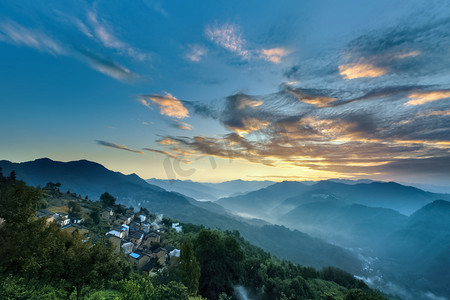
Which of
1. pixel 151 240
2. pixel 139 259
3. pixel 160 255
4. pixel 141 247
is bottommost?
pixel 141 247

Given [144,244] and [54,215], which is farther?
[144,244]

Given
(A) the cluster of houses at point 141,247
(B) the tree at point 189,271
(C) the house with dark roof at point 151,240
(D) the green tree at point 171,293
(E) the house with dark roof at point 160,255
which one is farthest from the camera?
(C) the house with dark roof at point 151,240

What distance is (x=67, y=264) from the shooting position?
666 inches

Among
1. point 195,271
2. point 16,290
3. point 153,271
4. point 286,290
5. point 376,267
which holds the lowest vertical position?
point 376,267

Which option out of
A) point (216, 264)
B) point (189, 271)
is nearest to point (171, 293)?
point (189, 271)

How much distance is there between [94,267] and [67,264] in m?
2.82

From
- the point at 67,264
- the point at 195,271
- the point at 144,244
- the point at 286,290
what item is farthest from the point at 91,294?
the point at 144,244

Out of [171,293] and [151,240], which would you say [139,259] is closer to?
→ [151,240]

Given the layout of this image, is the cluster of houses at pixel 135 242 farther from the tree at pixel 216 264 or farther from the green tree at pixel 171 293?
the green tree at pixel 171 293

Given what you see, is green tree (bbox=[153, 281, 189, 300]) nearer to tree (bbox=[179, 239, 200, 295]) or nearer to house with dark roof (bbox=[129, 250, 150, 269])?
tree (bbox=[179, 239, 200, 295])

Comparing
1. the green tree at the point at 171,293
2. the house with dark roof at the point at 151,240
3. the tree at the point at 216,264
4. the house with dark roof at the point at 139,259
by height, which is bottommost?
the house with dark roof at the point at 151,240

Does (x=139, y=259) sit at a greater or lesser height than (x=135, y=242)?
greater

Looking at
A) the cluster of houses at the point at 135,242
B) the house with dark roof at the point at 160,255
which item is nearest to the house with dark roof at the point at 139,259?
the cluster of houses at the point at 135,242

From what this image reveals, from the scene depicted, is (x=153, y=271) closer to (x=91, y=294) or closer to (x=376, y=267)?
(x=91, y=294)
